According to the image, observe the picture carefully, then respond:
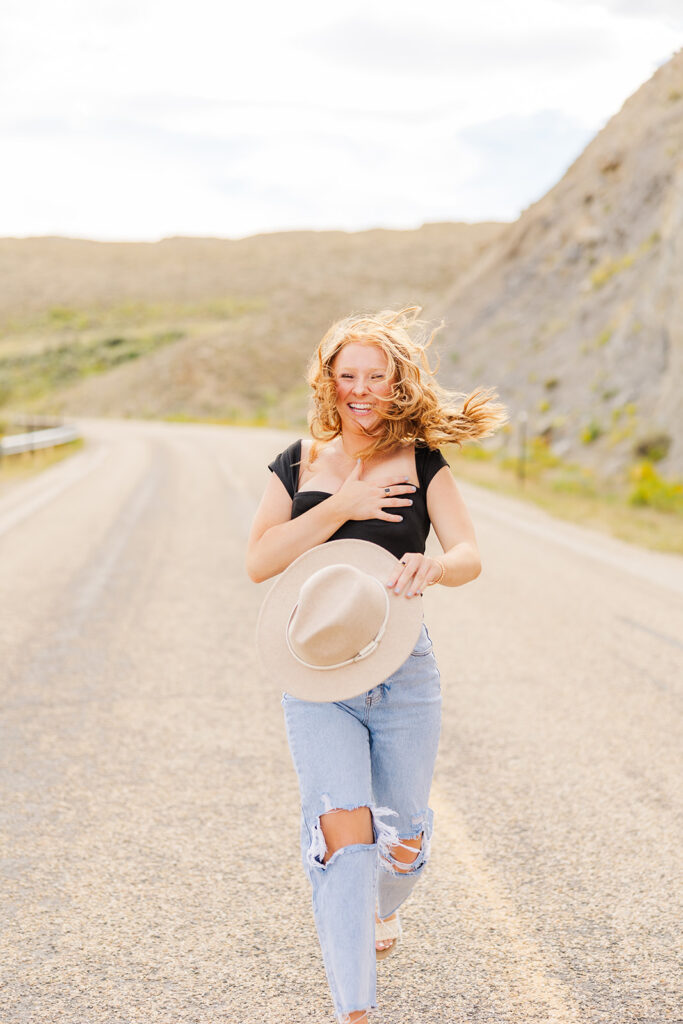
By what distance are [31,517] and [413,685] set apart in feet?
40.4

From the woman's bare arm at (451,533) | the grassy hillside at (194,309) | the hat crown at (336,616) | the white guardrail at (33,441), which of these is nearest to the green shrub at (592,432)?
the white guardrail at (33,441)

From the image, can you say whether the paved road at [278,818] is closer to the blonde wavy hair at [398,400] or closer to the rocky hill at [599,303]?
the blonde wavy hair at [398,400]

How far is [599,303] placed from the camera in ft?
102

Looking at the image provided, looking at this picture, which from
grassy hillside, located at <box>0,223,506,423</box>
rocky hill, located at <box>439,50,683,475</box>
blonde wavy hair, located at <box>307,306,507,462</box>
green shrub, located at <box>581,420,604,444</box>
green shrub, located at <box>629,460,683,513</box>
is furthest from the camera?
grassy hillside, located at <box>0,223,506,423</box>

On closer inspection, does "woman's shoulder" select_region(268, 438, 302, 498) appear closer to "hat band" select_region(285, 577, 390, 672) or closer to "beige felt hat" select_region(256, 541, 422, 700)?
"beige felt hat" select_region(256, 541, 422, 700)

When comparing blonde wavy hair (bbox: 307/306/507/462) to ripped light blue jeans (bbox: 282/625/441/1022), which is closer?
ripped light blue jeans (bbox: 282/625/441/1022)

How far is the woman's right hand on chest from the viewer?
9.21ft

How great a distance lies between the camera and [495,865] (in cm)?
392

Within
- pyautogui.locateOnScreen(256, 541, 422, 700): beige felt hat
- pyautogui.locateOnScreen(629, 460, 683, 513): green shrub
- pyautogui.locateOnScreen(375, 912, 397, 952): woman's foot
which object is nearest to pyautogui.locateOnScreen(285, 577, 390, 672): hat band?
pyautogui.locateOnScreen(256, 541, 422, 700): beige felt hat

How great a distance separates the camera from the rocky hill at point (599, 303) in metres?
22.9

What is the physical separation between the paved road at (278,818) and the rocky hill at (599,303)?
42.0 feet

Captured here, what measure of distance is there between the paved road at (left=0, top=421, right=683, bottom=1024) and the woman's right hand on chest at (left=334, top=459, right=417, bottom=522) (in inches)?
→ 20.4

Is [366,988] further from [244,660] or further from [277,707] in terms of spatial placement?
[244,660]

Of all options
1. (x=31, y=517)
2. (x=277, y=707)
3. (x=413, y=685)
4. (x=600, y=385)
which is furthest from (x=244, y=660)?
(x=600, y=385)
